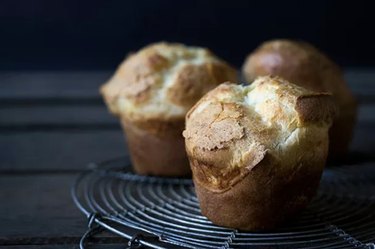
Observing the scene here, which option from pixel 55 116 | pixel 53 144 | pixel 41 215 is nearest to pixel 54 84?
pixel 55 116

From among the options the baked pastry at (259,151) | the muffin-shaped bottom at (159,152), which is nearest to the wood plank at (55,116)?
the muffin-shaped bottom at (159,152)

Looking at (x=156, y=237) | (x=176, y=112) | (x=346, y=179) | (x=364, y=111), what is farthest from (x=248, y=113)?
(x=364, y=111)

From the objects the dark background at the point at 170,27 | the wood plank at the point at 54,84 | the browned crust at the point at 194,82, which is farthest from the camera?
the wood plank at the point at 54,84

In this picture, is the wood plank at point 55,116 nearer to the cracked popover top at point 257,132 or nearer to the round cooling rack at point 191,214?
the round cooling rack at point 191,214

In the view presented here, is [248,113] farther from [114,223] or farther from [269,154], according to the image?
[114,223]

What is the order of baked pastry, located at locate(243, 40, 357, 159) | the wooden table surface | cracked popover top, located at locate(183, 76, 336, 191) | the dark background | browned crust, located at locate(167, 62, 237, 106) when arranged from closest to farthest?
1. cracked popover top, located at locate(183, 76, 336, 191)
2. the wooden table surface
3. browned crust, located at locate(167, 62, 237, 106)
4. baked pastry, located at locate(243, 40, 357, 159)
5. the dark background

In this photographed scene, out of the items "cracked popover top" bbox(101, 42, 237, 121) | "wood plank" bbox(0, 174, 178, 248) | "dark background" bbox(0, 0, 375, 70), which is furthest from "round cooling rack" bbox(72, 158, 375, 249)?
"dark background" bbox(0, 0, 375, 70)

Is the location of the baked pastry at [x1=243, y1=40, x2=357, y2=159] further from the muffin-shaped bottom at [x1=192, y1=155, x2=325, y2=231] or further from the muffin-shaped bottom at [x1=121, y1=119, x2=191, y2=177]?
the muffin-shaped bottom at [x1=192, y1=155, x2=325, y2=231]
